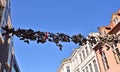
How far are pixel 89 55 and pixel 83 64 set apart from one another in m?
2.75

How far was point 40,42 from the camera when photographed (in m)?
5.35

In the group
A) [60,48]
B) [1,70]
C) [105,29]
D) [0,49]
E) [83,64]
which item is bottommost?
[60,48]

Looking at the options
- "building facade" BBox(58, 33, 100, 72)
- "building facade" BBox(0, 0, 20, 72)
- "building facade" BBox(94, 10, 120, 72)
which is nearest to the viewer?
"building facade" BBox(0, 0, 20, 72)

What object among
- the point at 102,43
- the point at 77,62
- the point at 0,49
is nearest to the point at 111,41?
the point at 102,43

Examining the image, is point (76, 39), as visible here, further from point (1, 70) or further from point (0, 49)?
point (1, 70)

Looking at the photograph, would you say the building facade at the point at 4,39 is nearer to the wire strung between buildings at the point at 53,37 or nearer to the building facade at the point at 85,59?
the building facade at the point at 85,59

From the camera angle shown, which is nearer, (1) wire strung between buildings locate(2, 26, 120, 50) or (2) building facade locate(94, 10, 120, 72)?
(1) wire strung between buildings locate(2, 26, 120, 50)

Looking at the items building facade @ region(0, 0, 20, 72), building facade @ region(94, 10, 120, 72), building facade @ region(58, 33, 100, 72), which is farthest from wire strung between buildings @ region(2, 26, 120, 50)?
building facade @ region(58, 33, 100, 72)

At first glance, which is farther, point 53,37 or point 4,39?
point 4,39

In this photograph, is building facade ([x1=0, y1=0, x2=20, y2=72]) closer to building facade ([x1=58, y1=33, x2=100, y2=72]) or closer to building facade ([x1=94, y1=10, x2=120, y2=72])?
building facade ([x1=94, y1=10, x2=120, y2=72])

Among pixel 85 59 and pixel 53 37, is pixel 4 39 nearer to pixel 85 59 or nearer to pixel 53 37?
pixel 85 59

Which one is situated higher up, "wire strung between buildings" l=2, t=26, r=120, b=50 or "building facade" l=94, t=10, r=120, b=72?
"building facade" l=94, t=10, r=120, b=72

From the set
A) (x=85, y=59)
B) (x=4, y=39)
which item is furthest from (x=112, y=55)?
(x=4, y=39)

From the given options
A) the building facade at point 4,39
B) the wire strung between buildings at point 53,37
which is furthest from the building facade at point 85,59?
the wire strung between buildings at point 53,37
